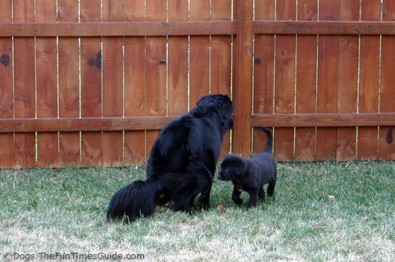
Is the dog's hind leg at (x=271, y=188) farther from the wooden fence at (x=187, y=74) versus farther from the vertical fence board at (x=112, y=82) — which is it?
the vertical fence board at (x=112, y=82)

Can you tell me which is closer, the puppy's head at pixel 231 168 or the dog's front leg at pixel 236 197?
the puppy's head at pixel 231 168

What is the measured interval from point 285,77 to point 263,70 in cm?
25

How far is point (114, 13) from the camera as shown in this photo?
8.59 metres

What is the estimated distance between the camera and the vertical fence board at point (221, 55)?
8766 millimetres

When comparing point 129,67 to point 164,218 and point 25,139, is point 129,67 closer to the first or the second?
point 25,139

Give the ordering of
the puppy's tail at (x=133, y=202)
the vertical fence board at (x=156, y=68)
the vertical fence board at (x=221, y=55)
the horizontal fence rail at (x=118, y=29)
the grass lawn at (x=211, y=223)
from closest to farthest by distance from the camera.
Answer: the grass lawn at (x=211, y=223) → the puppy's tail at (x=133, y=202) → the horizontal fence rail at (x=118, y=29) → the vertical fence board at (x=156, y=68) → the vertical fence board at (x=221, y=55)

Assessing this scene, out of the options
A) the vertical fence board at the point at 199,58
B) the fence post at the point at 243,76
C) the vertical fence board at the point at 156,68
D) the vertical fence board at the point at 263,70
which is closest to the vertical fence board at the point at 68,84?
the vertical fence board at the point at 156,68

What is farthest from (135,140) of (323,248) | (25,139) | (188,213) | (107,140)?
(323,248)

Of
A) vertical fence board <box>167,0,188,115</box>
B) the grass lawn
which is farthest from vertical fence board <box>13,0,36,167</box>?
vertical fence board <box>167,0,188,115</box>

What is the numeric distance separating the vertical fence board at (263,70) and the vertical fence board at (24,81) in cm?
236

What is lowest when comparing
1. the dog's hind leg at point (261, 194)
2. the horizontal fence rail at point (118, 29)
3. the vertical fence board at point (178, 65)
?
the dog's hind leg at point (261, 194)

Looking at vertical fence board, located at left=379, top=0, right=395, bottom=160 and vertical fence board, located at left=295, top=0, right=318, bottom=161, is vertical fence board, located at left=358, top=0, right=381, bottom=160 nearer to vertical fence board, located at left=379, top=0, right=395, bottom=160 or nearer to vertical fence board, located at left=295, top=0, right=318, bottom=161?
vertical fence board, located at left=379, top=0, right=395, bottom=160

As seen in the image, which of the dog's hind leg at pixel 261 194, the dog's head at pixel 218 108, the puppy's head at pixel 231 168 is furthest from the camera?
the dog's hind leg at pixel 261 194

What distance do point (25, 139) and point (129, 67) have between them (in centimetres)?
132
